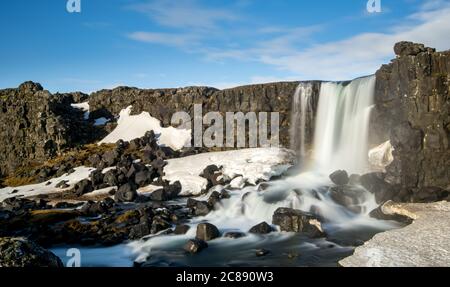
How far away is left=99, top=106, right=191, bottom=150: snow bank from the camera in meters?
74.4

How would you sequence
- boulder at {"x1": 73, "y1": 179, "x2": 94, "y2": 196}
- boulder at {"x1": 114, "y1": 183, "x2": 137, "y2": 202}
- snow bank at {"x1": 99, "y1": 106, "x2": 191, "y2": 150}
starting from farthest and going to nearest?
snow bank at {"x1": 99, "y1": 106, "x2": 191, "y2": 150}, boulder at {"x1": 73, "y1": 179, "x2": 94, "y2": 196}, boulder at {"x1": 114, "y1": 183, "x2": 137, "y2": 202}

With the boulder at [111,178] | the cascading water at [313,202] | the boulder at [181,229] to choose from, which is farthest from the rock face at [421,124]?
the boulder at [111,178]

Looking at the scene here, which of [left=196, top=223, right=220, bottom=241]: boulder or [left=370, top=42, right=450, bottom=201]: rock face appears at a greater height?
[left=370, top=42, right=450, bottom=201]: rock face

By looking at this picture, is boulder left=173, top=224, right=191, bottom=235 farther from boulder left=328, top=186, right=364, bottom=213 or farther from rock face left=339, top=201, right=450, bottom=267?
boulder left=328, top=186, right=364, bottom=213

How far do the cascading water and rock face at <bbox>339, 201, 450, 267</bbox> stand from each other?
1879 millimetres

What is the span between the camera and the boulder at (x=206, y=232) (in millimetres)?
32438

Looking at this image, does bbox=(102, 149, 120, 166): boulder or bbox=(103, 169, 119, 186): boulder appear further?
bbox=(102, 149, 120, 166): boulder

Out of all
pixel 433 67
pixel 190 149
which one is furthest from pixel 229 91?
pixel 433 67

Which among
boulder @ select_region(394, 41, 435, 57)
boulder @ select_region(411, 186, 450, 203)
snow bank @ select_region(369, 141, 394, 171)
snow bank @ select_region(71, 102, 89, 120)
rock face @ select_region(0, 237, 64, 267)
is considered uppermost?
boulder @ select_region(394, 41, 435, 57)

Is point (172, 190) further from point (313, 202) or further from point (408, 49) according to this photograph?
point (408, 49)

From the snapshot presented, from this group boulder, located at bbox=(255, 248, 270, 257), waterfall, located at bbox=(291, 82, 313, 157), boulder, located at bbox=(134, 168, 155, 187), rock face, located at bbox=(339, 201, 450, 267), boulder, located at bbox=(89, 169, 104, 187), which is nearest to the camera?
rock face, located at bbox=(339, 201, 450, 267)

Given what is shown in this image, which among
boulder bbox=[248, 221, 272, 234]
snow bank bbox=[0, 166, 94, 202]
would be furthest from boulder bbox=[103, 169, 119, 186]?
boulder bbox=[248, 221, 272, 234]

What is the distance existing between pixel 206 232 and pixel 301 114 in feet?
117

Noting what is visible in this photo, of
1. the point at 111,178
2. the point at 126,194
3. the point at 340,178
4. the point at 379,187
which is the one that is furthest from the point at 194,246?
the point at 111,178
